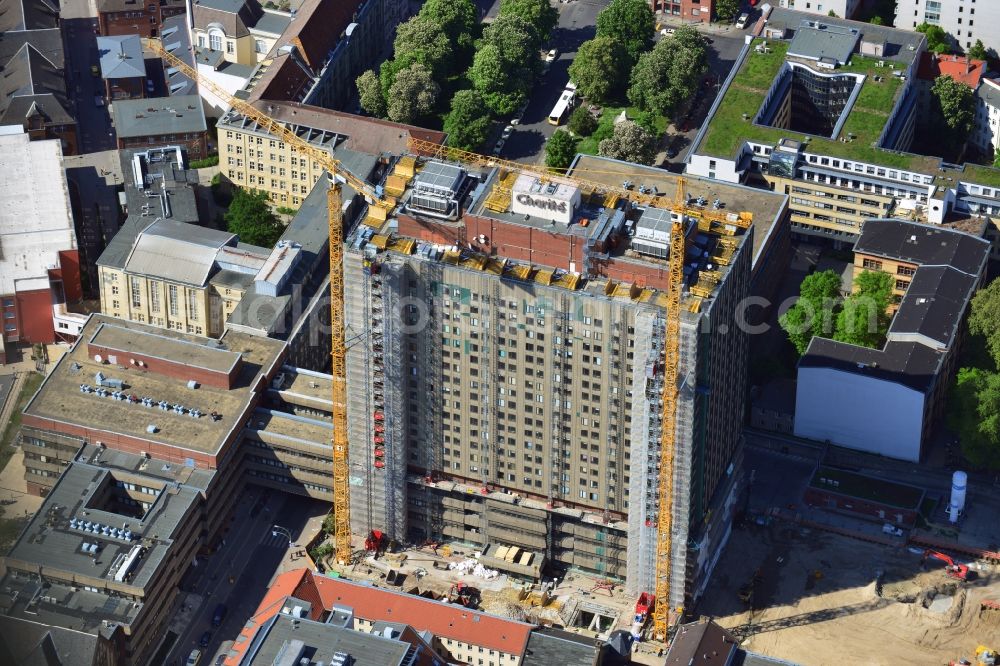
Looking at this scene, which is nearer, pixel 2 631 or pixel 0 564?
pixel 2 631
